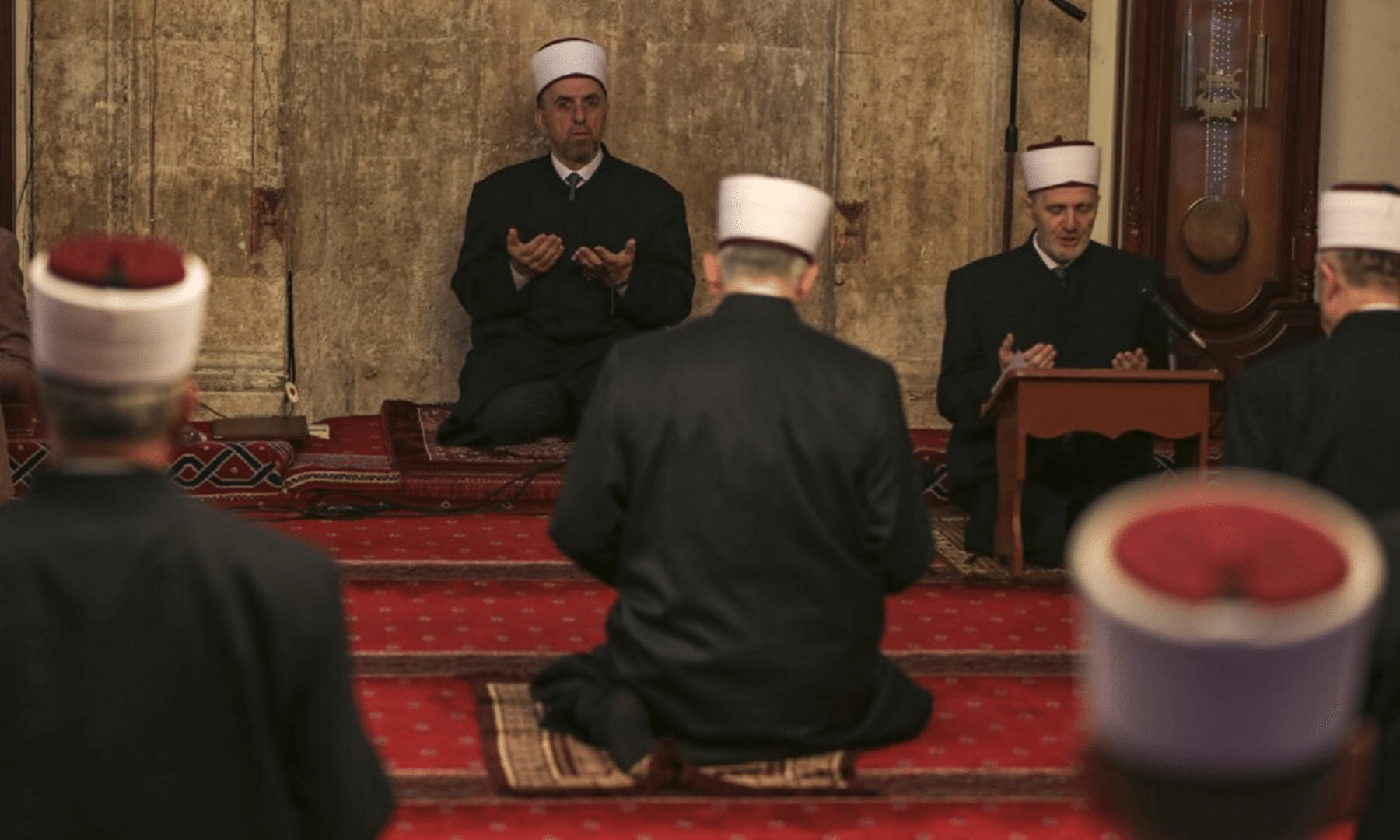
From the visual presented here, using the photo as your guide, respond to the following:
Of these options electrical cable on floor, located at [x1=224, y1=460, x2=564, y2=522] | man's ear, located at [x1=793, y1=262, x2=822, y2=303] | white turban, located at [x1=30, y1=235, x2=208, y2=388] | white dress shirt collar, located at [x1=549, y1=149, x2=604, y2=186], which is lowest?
electrical cable on floor, located at [x1=224, y1=460, x2=564, y2=522]

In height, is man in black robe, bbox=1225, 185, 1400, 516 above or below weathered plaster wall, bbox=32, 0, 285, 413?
below

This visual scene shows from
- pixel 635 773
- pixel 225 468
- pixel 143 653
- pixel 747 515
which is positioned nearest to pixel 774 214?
pixel 747 515

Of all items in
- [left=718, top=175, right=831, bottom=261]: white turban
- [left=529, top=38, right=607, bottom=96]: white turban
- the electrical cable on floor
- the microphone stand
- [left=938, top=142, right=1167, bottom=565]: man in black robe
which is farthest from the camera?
the microphone stand

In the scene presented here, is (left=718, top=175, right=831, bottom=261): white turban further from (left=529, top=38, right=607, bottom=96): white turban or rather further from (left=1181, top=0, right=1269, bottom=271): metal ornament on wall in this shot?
(left=1181, top=0, right=1269, bottom=271): metal ornament on wall

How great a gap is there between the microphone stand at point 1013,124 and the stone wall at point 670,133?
8 cm

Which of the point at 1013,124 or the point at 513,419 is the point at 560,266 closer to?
the point at 513,419

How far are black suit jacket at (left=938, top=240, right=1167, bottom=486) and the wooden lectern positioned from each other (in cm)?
78

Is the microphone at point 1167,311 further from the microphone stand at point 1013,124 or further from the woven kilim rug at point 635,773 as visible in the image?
the microphone stand at point 1013,124

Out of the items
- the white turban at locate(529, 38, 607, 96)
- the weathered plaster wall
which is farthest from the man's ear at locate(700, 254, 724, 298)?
the weathered plaster wall

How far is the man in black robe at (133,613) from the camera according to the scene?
7.57 feet

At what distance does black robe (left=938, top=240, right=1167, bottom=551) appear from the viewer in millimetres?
7430

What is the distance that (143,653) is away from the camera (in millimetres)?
2328

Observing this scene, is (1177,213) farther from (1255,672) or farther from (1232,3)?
(1255,672)

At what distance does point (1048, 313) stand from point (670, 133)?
3.01 m
